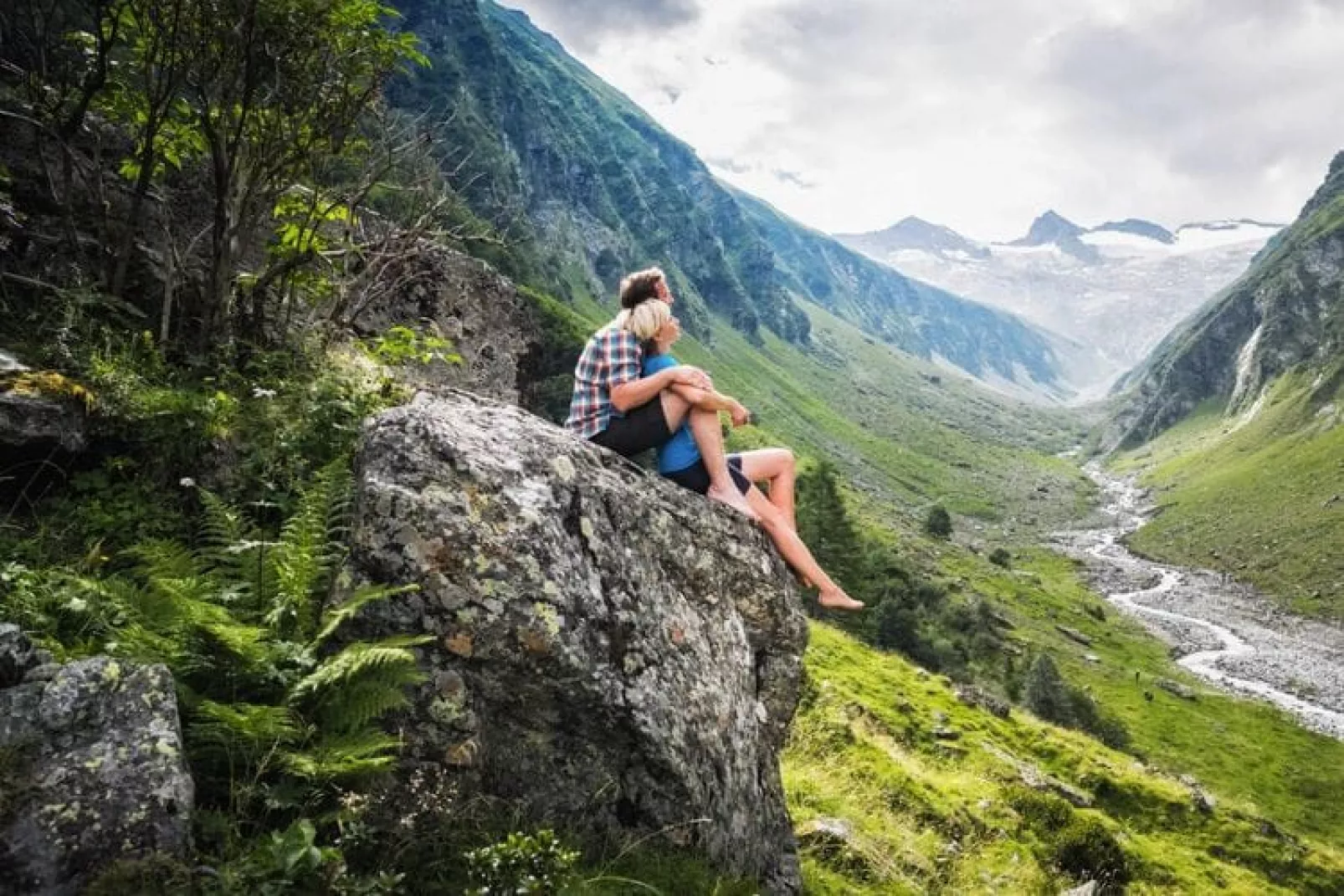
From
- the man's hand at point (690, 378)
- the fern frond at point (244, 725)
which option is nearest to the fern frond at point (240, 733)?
the fern frond at point (244, 725)

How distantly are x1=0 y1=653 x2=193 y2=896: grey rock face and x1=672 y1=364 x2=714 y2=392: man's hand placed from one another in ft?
17.9

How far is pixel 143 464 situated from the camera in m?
6.68

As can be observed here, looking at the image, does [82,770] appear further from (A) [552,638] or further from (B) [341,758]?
(A) [552,638]

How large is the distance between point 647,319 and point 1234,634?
11853 cm

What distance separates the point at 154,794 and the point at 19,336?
5.55 metres

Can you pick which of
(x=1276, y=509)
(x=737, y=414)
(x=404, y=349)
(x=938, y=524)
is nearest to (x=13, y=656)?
(x=404, y=349)

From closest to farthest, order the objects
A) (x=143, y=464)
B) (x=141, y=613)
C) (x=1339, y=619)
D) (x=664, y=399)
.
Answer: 1. (x=141, y=613)
2. (x=143, y=464)
3. (x=664, y=399)
4. (x=1339, y=619)

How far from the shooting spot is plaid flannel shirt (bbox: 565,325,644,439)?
857cm

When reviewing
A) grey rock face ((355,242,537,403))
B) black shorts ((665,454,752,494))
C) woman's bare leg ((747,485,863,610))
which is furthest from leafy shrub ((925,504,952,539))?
black shorts ((665,454,752,494))

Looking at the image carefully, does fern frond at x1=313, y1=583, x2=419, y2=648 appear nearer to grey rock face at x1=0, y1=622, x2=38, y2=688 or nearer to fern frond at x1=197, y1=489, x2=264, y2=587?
fern frond at x1=197, y1=489, x2=264, y2=587

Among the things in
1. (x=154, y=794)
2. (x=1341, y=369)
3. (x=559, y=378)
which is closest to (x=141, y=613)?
(x=154, y=794)

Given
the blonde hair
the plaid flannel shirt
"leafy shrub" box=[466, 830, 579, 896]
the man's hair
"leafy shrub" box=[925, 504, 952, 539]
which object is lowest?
"leafy shrub" box=[925, 504, 952, 539]

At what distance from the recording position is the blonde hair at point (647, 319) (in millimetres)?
8586

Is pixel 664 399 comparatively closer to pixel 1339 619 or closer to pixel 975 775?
pixel 975 775
